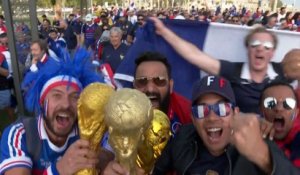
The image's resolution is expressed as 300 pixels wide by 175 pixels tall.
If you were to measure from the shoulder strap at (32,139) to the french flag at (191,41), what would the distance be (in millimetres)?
1374

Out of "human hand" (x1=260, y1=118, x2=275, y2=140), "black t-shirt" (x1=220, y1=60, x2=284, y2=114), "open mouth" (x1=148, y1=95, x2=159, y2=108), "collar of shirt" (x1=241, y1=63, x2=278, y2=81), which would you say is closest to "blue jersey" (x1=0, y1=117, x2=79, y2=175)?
"open mouth" (x1=148, y1=95, x2=159, y2=108)

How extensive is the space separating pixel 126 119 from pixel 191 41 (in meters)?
2.51

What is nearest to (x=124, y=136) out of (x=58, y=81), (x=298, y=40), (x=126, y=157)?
(x=126, y=157)

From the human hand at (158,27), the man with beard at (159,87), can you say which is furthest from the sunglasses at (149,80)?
the human hand at (158,27)

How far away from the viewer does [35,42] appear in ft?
19.1

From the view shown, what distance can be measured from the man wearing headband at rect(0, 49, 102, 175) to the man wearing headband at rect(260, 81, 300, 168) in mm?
855

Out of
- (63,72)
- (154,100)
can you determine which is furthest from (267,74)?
(63,72)

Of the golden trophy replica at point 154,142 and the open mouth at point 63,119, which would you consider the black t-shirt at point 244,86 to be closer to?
the golden trophy replica at point 154,142

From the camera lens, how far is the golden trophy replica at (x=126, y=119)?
1149 millimetres

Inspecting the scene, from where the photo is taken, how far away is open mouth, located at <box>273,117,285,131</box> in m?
1.99

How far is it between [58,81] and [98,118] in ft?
2.22

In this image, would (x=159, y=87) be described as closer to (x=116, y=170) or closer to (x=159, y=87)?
(x=159, y=87)

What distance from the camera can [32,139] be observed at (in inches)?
78.0

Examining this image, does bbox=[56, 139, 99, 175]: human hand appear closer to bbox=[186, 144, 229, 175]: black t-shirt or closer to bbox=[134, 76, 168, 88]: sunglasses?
bbox=[186, 144, 229, 175]: black t-shirt
